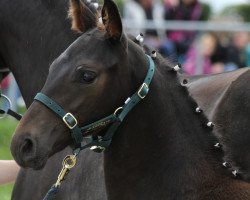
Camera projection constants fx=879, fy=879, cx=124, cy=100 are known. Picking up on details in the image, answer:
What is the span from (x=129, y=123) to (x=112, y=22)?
565mm

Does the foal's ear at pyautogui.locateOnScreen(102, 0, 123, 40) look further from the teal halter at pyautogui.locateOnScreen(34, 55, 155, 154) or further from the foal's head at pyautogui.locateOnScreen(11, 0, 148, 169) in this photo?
the teal halter at pyautogui.locateOnScreen(34, 55, 155, 154)

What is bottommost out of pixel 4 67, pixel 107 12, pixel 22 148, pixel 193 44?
pixel 22 148

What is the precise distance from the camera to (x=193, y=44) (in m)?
12.7

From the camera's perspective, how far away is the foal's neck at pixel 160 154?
4.86 metres

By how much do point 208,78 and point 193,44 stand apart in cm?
588

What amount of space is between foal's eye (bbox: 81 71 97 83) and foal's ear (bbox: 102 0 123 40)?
24cm

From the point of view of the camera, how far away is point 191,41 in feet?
41.6

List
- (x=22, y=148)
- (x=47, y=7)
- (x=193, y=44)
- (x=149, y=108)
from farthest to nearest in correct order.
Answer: (x=193, y=44) → (x=47, y=7) → (x=149, y=108) → (x=22, y=148)

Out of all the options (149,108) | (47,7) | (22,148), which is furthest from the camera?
(47,7)

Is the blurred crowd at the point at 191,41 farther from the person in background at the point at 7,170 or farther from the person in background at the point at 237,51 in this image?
the person in background at the point at 7,170

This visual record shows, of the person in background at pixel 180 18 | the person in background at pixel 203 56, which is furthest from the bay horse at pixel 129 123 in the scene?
the person in background at pixel 180 18

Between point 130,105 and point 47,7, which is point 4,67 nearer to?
point 47,7

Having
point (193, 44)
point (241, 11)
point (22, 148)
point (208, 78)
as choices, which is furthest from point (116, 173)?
point (241, 11)

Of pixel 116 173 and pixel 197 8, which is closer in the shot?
pixel 116 173
